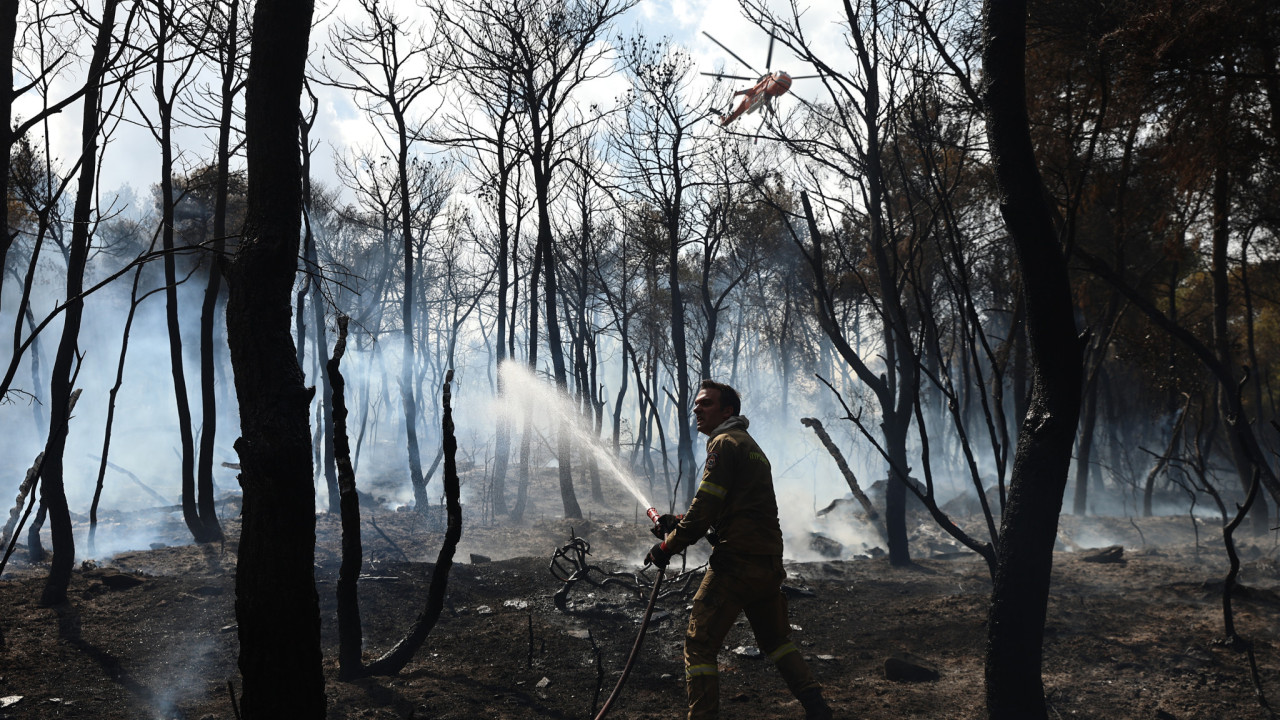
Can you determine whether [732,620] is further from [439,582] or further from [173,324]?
[173,324]

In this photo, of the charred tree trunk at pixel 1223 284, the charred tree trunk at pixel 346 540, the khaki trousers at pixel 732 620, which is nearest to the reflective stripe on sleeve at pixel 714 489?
the khaki trousers at pixel 732 620

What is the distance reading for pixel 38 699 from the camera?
462cm

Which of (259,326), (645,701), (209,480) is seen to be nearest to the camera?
(259,326)

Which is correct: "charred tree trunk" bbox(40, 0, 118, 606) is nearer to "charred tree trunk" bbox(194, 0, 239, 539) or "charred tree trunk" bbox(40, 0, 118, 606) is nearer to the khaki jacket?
"charred tree trunk" bbox(194, 0, 239, 539)

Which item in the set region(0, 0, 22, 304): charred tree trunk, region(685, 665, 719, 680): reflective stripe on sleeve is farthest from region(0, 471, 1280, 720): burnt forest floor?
region(0, 0, 22, 304): charred tree trunk

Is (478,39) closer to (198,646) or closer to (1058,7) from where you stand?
(1058,7)

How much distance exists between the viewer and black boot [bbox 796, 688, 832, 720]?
4.41 metres

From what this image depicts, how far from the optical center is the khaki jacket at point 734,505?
438cm

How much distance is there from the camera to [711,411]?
4.95 meters

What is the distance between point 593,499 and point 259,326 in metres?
20.5

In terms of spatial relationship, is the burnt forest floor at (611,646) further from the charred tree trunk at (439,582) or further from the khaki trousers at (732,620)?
the khaki trousers at (732,620)

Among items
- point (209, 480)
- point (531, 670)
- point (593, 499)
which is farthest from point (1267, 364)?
point (209, 480)

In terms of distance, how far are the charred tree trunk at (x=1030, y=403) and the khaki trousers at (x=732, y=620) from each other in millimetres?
1170

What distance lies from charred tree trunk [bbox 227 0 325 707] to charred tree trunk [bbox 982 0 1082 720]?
3.17 m
